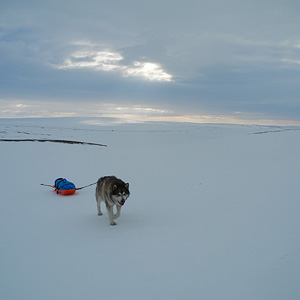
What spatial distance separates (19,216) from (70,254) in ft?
9.10

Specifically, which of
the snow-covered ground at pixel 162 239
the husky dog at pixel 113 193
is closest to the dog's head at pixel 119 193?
the husky dog at pixel 113 193

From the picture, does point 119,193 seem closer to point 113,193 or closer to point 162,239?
point 113,193

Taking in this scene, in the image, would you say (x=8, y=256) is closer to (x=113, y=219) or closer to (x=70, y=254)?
(x=70, y=254)

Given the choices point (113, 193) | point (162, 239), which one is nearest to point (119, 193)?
point (113, 193)

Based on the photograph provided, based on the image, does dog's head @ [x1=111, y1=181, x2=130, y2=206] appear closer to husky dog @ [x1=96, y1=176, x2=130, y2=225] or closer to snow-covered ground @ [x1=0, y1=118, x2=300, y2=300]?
husky dog @ [x1=96, y1=176, x2=130, y2=225]

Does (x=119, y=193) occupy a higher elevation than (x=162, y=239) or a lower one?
higher

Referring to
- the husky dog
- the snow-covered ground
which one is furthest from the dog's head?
the snow-covered ground

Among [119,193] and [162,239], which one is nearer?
[162,239]

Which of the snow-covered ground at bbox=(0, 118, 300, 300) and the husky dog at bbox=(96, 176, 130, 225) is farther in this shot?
the husky dog at bbox=(96, 176, 130, 225)

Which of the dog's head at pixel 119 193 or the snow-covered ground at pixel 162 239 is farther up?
the dog's head at pixel 119 193

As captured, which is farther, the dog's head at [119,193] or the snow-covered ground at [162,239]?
the dog's head at [119,193]

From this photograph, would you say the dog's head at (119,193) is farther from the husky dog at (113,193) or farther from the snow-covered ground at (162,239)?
the snow-covered ground at (162,239)

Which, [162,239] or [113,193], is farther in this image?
[113,193]

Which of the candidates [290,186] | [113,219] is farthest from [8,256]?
[290,186]
